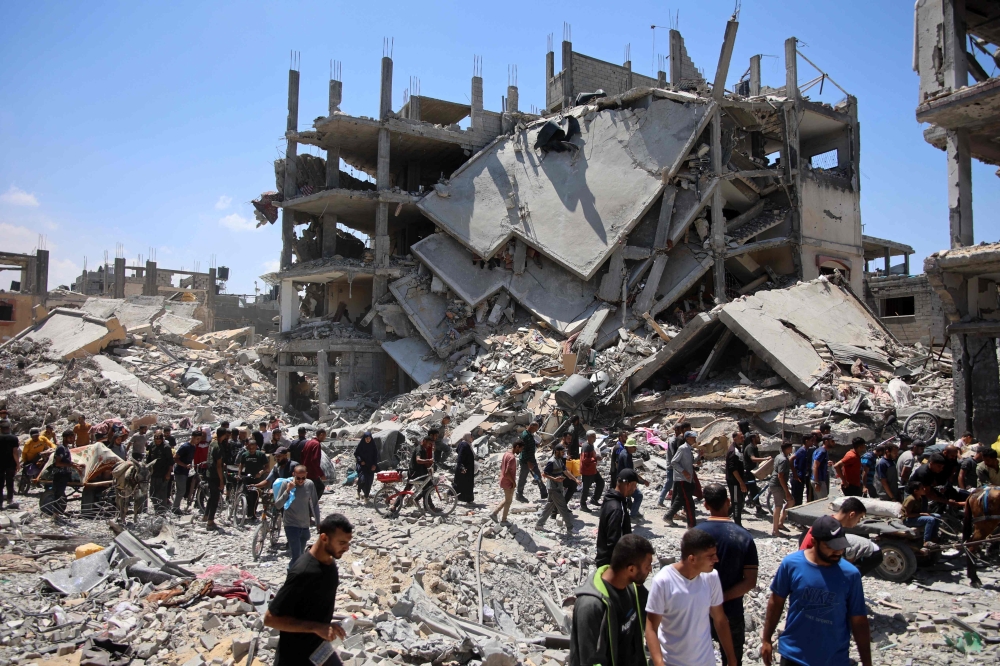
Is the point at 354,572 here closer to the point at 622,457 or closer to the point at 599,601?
the point at 622,457

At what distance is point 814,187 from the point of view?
851 inches

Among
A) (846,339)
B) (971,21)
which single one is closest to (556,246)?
(846,339)

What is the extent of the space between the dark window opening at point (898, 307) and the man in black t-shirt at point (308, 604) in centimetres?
2929

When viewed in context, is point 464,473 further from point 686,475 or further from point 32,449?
point 32,449

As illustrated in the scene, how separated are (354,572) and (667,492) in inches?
199

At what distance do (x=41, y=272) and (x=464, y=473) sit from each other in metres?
33.4

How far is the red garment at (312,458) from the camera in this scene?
347 inches

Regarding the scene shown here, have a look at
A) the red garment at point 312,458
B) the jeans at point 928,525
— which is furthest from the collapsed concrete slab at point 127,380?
the jeans at point 928,525

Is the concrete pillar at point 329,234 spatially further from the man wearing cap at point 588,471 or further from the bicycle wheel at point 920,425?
the bicycle wheel at point 920,425

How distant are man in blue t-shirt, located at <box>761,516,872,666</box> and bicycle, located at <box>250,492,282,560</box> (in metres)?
5.75

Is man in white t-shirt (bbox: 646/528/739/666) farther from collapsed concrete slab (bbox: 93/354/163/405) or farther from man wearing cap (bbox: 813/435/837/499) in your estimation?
collapsed concrete slab (bbox: 93/354/163/405)

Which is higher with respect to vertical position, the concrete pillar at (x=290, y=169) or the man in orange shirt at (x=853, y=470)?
the concrete pillar at (x=290, y=169)

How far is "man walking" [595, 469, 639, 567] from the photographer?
181 inches

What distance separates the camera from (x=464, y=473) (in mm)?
10320
